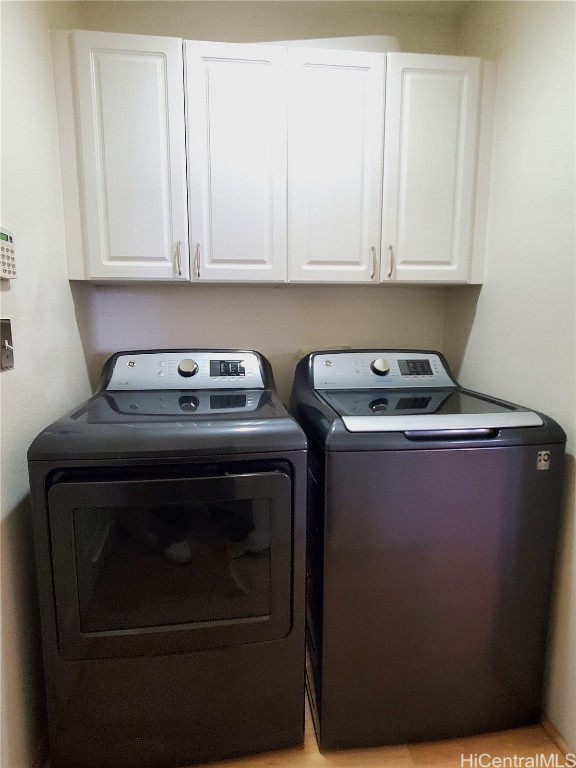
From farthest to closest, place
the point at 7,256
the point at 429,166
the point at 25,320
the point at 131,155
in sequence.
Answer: the point at 429,166, the point at 131,155, the point at 25,320, the point at 7,256

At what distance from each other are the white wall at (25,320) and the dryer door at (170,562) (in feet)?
0.49

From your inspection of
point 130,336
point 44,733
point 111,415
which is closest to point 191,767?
point 44,733

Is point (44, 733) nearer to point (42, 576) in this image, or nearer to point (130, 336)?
point (42, 576)

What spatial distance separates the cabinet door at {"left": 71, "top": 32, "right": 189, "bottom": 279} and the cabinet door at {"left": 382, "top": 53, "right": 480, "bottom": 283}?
732 mm

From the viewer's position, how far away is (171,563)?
1099mm

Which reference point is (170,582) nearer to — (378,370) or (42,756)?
(42,756)

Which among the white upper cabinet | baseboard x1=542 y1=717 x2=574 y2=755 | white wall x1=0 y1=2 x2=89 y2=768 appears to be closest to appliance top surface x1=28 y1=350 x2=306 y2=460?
white wall x1=0 y1=2 x2=89 y2=768

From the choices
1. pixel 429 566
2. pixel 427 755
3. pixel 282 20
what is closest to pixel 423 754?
pixel 427 755

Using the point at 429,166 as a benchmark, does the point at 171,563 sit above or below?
below

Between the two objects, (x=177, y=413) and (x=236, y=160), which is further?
(x=236, y=160)

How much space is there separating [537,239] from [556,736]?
1.52 meters

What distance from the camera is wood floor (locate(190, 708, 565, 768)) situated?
1.24 m

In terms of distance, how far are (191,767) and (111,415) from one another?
1026mm

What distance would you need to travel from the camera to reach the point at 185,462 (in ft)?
3.49
